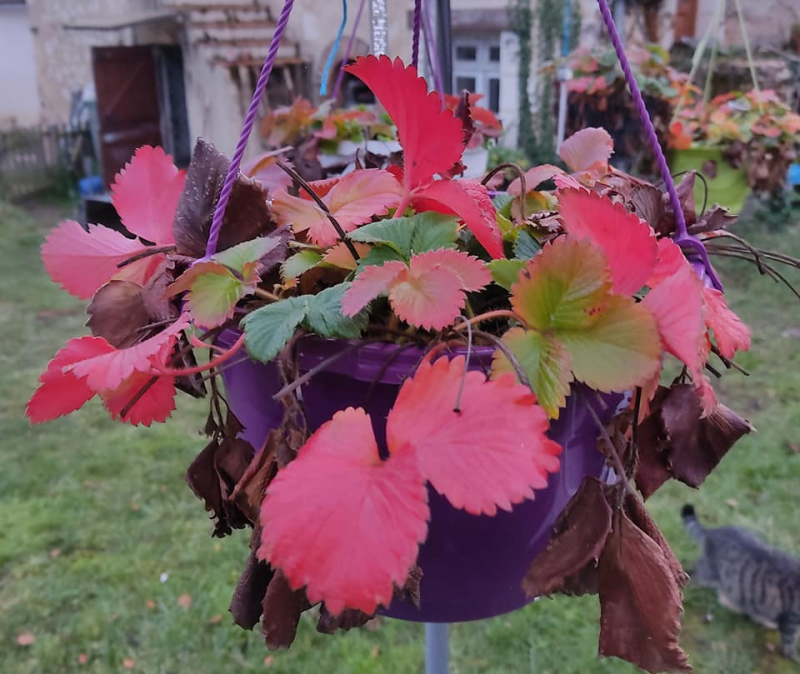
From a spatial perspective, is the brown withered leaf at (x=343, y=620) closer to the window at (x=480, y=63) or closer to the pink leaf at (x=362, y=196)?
the pink leaf at (x=362, y=196)

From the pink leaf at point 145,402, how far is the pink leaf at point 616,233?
9.4 inches

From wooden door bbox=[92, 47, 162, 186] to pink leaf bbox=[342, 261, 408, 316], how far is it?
591cm

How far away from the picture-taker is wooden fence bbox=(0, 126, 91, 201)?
20.3ft

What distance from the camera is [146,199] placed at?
1.72 ft

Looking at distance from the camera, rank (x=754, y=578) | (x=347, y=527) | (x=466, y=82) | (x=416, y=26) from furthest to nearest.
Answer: (x=466, y=82)
(x=754, y=578)
(x=416, y=26)
(x=347, y=527)

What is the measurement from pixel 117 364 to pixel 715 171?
86.7 inches

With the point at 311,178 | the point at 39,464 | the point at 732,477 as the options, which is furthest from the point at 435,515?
the point at 39,464

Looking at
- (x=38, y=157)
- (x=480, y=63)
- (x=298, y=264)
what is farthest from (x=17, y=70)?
(x=298, y=264)

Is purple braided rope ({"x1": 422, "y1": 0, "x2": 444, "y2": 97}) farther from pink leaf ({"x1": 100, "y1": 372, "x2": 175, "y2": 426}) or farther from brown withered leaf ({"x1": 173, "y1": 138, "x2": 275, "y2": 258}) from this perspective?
pink leaf ({"x1": 100, "y1": 372, "x2": 175, "y2": 426})

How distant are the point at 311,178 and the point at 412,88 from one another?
0.42 m

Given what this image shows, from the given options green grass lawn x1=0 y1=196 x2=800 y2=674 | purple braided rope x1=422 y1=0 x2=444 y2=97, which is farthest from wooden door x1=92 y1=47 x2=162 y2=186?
purple braided rope x1=422 y1=0 x2=444 y2=97

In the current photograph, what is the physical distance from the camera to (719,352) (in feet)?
1.44

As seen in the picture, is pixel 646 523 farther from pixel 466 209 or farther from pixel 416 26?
pixel 416 26

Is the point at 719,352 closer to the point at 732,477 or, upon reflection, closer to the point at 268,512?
the point at 268,512
